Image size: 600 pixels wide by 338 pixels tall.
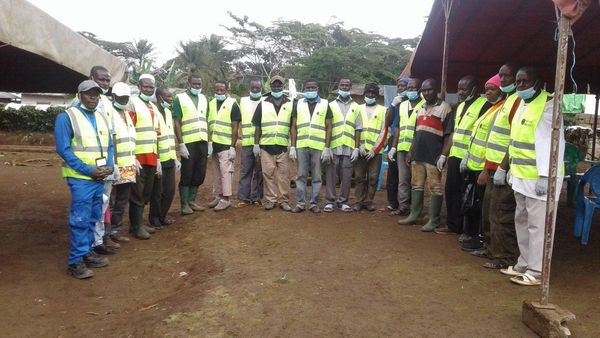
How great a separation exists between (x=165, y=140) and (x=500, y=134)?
13.0 feet

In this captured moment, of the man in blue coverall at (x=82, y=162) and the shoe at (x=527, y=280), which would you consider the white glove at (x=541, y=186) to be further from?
the man in blue coverall at (x=82, y=162)

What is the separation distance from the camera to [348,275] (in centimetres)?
427

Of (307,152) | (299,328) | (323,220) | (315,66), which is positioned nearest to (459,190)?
(323,220)

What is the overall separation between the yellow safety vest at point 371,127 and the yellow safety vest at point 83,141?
3841mm

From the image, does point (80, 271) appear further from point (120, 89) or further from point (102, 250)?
point (120, 89)

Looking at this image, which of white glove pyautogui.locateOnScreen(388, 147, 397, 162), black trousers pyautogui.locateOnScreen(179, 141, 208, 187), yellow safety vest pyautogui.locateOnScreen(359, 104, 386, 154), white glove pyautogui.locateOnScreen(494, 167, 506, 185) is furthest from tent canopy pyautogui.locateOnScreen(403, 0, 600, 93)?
black trousers pyautogui.locateOnScreen(179, 141, 208, 187)

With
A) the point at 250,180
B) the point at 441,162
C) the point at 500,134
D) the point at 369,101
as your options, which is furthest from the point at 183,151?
the point at 500,134

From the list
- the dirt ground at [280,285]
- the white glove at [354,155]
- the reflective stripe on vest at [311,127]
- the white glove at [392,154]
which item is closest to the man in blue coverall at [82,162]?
the dirt ground at [280,285]

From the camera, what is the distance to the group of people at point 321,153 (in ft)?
14.0

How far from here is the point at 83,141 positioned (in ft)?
14.5

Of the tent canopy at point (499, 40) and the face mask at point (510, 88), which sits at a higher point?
the tent canopy at point (499, 40)

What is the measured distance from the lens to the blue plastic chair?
517cm

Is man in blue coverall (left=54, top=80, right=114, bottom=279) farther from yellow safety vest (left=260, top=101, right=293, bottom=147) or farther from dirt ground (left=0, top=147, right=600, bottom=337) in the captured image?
yellow safety vest (left=260, top=101, right=293, bottom=147)

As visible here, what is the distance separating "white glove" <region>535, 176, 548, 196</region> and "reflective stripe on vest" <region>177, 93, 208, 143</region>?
14.6 ft
